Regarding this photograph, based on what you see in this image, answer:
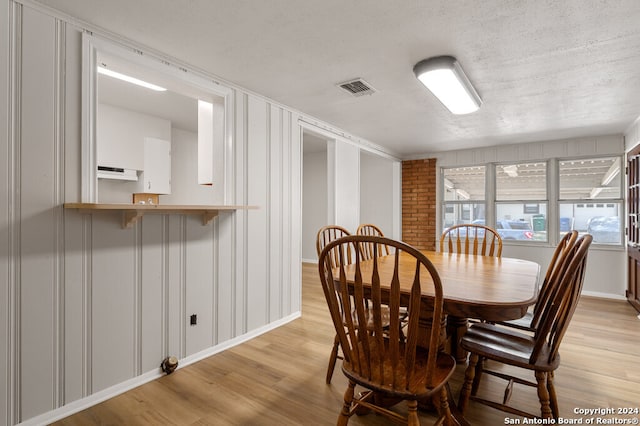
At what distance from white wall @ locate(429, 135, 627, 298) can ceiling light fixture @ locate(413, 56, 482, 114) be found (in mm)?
2729

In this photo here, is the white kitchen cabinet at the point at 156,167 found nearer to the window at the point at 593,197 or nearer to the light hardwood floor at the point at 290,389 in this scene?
the light hardwood floor at the point at 290,389

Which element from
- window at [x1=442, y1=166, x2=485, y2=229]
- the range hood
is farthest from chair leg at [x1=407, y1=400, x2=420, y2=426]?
window at [x1=442, y1=166, x2=485, y2=229]

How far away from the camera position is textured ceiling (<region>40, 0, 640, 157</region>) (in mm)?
1777

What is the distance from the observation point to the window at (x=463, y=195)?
5.61 meters

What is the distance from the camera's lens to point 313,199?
7.34 m

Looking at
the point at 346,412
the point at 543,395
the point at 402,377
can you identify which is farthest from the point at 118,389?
the point at 543,395

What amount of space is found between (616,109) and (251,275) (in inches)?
160

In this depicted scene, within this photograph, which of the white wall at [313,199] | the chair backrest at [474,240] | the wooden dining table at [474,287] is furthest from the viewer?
the white wall at [313,199]

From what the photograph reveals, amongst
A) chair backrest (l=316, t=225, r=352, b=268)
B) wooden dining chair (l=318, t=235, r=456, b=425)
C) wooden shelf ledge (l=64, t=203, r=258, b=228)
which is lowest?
wooden dining chair (l=318, t=235, r=456, b=425)

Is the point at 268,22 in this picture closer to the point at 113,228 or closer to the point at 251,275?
the point at 113,228

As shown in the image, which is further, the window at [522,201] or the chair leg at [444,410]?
the window at [522,201]

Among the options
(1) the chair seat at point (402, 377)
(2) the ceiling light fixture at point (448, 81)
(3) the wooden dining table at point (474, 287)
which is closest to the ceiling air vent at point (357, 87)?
(2) the ceiling light fixture at point (448, 81)

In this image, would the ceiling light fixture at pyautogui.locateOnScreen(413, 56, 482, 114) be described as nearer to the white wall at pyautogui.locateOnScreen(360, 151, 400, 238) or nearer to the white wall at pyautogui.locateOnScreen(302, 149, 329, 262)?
the white wall at pyautogui.locateOnScreen(360, 151, 400, 238)

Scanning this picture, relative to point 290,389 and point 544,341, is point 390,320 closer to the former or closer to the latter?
point 544,341
